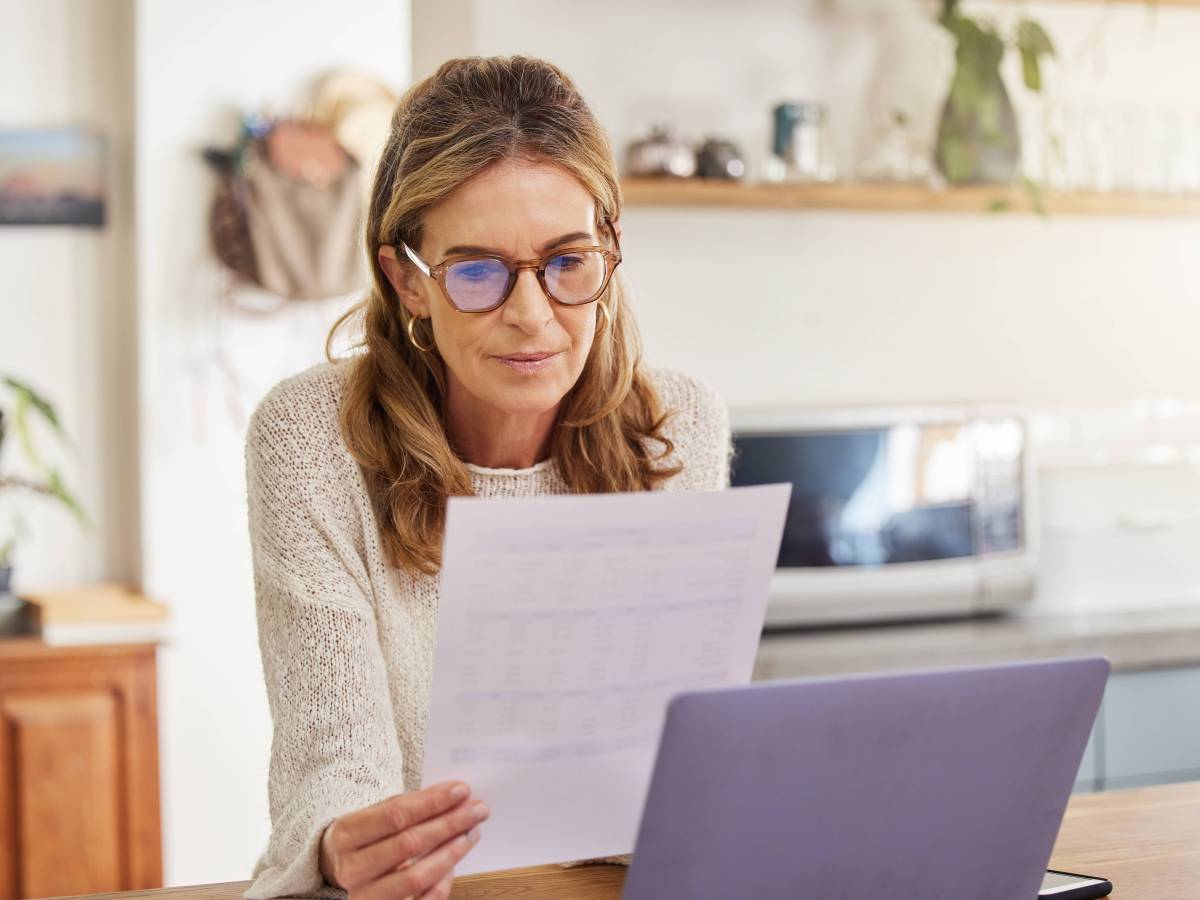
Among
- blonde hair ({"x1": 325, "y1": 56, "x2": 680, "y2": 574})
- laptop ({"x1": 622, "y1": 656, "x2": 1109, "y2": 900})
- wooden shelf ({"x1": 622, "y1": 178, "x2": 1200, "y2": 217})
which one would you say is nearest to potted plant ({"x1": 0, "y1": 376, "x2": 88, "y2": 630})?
wooden shelf ({"x1": 622, "y1": 178, "x2": 1200, "y2": 217})

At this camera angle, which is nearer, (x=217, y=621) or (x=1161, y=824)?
(x=1161, y=824)

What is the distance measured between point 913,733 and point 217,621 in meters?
2.85

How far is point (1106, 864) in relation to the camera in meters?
1.22

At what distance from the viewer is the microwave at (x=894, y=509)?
2.65 meters

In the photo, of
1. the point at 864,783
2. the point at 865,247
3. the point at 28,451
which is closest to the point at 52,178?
the point at 28,451

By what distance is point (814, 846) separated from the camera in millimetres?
869

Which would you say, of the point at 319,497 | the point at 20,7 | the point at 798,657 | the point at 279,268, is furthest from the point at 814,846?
the point at 20,7

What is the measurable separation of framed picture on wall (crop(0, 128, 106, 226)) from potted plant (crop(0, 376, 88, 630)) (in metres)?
0.43

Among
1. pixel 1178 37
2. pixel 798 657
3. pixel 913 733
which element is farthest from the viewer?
pixel 1178 37

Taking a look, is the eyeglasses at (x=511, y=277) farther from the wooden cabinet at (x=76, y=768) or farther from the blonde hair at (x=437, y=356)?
the wooden cabinet at (x=76, y=768)

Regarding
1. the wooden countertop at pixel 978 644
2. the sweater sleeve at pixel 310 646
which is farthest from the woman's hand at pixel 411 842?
the wooden countertop at pixel 978 644

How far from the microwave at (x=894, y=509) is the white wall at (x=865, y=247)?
235mm

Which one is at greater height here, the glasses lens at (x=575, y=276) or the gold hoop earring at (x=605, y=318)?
the glasses lens at (x=575, y=276)

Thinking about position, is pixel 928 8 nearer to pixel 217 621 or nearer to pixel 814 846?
pixel 217 621
